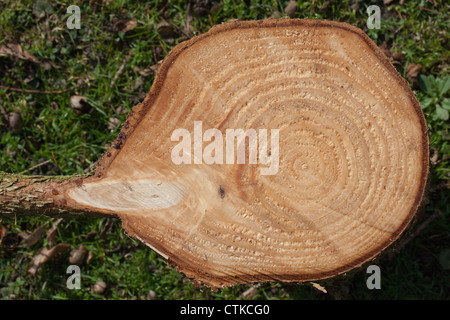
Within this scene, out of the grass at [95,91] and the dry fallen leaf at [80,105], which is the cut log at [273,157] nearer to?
the grass at [95,91]

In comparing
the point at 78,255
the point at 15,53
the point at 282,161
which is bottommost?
the point at 78,255

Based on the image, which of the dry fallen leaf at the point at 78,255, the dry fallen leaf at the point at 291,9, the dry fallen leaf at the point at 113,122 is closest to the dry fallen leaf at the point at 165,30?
the dry fallen leaf at the point at 113,122

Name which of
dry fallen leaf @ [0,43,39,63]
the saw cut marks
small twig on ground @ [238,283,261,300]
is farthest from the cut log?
dry fallen leaf @ [0,43,39,63]

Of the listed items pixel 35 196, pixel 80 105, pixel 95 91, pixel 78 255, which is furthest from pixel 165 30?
pixel 78 255

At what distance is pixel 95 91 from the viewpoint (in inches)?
101

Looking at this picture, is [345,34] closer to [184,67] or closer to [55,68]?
[184,67]

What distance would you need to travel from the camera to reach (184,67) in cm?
169

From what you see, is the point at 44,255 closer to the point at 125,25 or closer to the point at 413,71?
the point at 125,25

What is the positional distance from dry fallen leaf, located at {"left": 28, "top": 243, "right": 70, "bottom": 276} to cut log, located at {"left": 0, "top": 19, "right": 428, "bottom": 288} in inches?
42.2

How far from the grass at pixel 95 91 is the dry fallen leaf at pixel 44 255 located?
37 mm

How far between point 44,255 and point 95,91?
1.09 meters

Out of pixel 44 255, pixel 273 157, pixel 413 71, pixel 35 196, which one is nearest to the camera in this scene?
pixel 273 157

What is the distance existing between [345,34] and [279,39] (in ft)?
0.89
